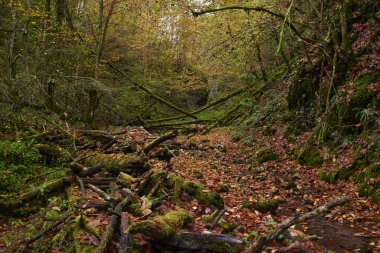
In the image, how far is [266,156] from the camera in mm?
9742

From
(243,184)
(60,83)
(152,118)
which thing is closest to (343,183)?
(243,184)

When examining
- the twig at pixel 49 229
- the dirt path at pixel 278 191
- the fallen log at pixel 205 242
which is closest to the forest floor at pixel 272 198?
the dirt path at pixel 278 191

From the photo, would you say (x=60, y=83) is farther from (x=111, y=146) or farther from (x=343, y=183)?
(x=343, y=183)

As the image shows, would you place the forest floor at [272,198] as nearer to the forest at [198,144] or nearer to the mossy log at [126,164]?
the forest at [198,144]

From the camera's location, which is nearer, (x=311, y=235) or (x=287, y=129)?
(x=311, y=235)

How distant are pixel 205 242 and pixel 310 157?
5.47 metres

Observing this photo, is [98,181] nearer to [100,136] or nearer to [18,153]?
[18,153]

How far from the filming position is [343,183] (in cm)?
660

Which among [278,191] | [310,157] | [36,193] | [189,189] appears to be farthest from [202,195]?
[310,157]

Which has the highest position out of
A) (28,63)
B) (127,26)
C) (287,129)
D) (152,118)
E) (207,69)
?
(127,26)

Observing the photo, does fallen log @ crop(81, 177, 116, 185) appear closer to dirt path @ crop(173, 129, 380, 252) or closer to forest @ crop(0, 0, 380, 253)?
forest @ crop(0, 0, 380, 253)

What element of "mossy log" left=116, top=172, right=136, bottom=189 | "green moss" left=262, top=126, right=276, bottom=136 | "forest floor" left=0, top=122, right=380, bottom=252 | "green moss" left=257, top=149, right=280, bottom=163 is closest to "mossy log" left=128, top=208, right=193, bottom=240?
"forest floor" left=0, top=122, right=380, bottom=252

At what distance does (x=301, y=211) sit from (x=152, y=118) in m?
14.3

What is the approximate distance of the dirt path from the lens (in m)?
4.56
